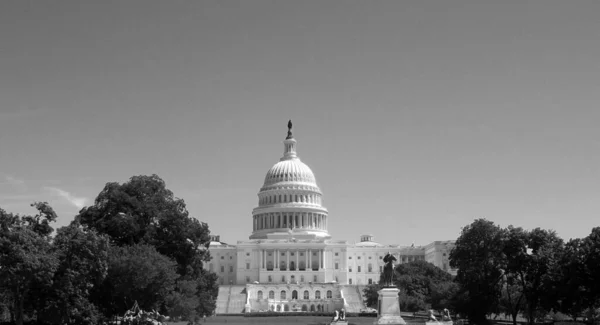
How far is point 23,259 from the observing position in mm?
50344

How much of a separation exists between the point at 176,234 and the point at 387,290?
69.5 ft

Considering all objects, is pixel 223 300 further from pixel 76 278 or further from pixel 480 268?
pixel 76 278

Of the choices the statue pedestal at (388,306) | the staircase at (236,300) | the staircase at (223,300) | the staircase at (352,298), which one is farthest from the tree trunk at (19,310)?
the staircase at (352,298)

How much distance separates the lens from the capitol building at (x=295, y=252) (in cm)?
16250

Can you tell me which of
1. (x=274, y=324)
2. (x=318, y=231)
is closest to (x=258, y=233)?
(x=318, y=231)

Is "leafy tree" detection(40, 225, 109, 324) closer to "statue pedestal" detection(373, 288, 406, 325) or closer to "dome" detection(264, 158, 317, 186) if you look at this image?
"statue pedestal" detection(373, 288, 406, 325)

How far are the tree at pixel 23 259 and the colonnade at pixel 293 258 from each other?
4920 inches

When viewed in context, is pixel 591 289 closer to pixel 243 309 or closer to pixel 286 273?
pixel 243 309

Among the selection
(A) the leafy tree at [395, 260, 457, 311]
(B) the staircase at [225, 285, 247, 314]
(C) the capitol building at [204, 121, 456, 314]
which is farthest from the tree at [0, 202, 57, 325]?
(C) the capitol building at [204, 121, 456, 314]

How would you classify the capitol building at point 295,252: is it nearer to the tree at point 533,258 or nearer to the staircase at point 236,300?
the staircase at point 236,300

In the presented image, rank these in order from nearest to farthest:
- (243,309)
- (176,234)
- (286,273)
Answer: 1. (176,234)
2. (243,309)
3. (286,273)

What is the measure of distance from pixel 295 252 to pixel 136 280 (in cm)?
12505

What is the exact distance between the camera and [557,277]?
62688 mm

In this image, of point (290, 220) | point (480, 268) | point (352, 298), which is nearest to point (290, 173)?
point (290, 220)
